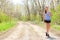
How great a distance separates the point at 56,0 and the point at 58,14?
379 inches

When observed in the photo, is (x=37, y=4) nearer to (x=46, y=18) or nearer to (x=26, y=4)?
(x=26, y=4)

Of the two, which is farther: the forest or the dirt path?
the forest

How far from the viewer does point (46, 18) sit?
508 inches

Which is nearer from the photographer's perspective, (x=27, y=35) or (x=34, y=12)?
(x=27, y=35)

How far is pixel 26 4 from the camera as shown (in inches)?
3386

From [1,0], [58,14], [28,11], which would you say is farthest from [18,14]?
[58,14]

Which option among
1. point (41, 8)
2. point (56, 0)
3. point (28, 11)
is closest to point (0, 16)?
point (56, 0)

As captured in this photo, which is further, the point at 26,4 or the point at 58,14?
the point at 26,4

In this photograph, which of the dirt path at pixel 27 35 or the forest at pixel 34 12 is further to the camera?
the forest at pixel 34 12

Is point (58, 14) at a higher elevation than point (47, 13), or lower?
lower

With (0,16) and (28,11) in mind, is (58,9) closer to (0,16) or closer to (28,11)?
(0,16)

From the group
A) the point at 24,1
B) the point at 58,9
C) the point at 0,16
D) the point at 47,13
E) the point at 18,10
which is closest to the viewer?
the point at 47,13

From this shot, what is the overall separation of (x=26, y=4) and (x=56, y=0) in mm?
50282

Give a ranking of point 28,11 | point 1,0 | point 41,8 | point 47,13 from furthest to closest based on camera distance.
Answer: point 28,11
point 41,8
point 1,0
point 47,13
